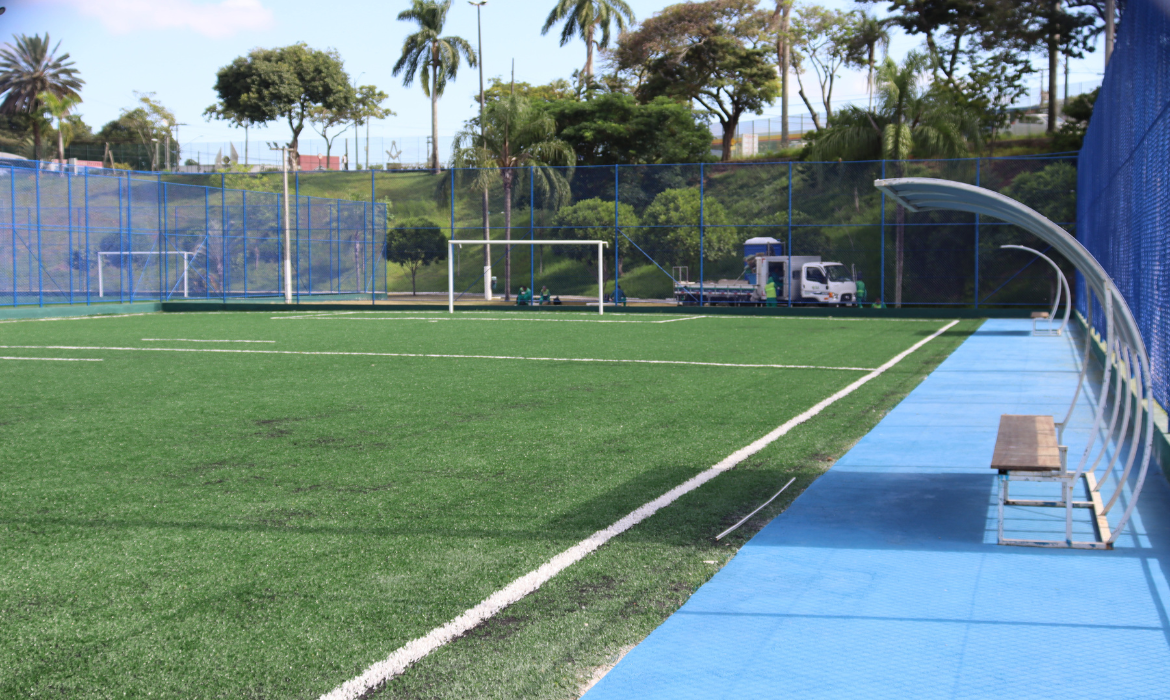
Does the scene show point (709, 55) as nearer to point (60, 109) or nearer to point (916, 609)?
point (60, 109)

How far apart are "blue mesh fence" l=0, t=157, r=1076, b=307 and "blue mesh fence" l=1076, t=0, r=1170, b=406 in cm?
1453

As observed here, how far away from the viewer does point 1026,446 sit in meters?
5.60

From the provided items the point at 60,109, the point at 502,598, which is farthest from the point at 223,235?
the point at 60,109

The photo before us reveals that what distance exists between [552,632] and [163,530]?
8.55ft

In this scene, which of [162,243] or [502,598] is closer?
[502,598]

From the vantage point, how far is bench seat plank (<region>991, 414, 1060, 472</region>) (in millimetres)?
5117


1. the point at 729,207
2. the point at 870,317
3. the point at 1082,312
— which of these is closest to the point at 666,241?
the point at 729,207

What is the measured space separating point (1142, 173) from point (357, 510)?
7.80m

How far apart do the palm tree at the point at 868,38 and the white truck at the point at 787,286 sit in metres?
23.3

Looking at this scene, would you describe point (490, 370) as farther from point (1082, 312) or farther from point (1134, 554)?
point (1082, 312)

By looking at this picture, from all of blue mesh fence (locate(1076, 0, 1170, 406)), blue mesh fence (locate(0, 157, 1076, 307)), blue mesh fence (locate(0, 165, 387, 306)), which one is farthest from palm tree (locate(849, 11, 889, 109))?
blue mesh fence (locate(1076, 0, 1170, 406))

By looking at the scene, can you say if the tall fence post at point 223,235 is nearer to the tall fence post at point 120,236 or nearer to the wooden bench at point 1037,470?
the tall fence post at point 120,236

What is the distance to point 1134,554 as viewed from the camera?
4965 millimetres

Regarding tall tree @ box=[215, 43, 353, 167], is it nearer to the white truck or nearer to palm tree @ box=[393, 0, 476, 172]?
palm tree @ box=[393, 0, 476, 172]
